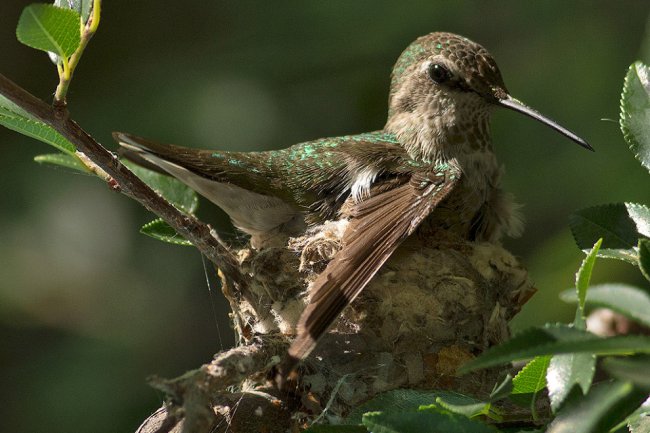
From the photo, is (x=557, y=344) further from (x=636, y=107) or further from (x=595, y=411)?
(x=636, y=107)

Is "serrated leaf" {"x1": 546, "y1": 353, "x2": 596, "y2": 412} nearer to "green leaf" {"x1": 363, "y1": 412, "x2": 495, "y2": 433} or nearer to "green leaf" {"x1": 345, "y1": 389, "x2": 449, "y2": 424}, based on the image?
"green leaf" {"x1": 363, "y1": 412, "x2": 495, "y2": 433}

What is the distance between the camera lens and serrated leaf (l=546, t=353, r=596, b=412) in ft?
4.56

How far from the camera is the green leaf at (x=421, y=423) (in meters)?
1.50

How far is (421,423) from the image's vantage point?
1.52 metres

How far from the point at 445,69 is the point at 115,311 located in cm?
229

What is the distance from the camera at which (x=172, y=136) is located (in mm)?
4688

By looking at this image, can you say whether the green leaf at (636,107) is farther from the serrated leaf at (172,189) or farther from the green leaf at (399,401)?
the serrated leaf at (172,189)

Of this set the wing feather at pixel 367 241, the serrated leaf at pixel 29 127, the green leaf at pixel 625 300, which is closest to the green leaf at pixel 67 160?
the serrated leaf at pixel 29 127

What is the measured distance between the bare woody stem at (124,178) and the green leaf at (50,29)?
10 centimetres

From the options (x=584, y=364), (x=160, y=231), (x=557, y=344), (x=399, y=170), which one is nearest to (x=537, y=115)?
(x=399, y=170)

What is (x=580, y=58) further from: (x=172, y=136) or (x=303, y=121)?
(x=172, y=136)

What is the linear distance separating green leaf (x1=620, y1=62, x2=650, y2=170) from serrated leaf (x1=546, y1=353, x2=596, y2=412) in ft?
1.97

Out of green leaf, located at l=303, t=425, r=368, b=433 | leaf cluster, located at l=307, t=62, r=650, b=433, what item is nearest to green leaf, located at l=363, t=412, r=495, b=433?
leaf cluster, located at l=307, t=62, r=650, b=433

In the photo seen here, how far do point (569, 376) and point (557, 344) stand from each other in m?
0.15
